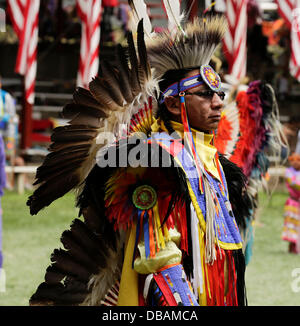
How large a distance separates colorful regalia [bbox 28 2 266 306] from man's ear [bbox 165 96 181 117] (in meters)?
0.04

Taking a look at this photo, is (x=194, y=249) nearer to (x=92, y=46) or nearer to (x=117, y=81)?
(x=117, y=81)

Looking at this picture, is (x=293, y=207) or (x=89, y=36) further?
(x=89, y=36)

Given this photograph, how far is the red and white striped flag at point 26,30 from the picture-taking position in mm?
9617

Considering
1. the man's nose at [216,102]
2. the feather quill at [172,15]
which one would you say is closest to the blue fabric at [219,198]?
the man's nose at [216,102]

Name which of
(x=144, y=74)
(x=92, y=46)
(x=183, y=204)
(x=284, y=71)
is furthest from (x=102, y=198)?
(x=284, y=71)

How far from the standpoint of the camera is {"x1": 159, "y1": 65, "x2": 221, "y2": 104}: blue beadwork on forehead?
3.08 metres

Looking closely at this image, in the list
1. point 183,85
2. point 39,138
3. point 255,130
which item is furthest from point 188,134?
point 39,138

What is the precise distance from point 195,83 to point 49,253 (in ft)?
17.1

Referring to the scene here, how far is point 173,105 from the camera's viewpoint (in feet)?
10.2

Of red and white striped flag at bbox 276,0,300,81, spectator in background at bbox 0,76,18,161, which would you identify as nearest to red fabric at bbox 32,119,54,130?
spectator in background at bbox 0,76,18,161

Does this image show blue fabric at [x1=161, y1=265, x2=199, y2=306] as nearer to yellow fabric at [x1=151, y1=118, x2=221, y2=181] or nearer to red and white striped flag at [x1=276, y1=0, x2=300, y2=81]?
yellow fabric at [x1=151, y1=118, x2=221, y2=181]

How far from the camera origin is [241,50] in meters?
10.3

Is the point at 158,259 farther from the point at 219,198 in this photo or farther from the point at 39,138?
the point at 39,138
